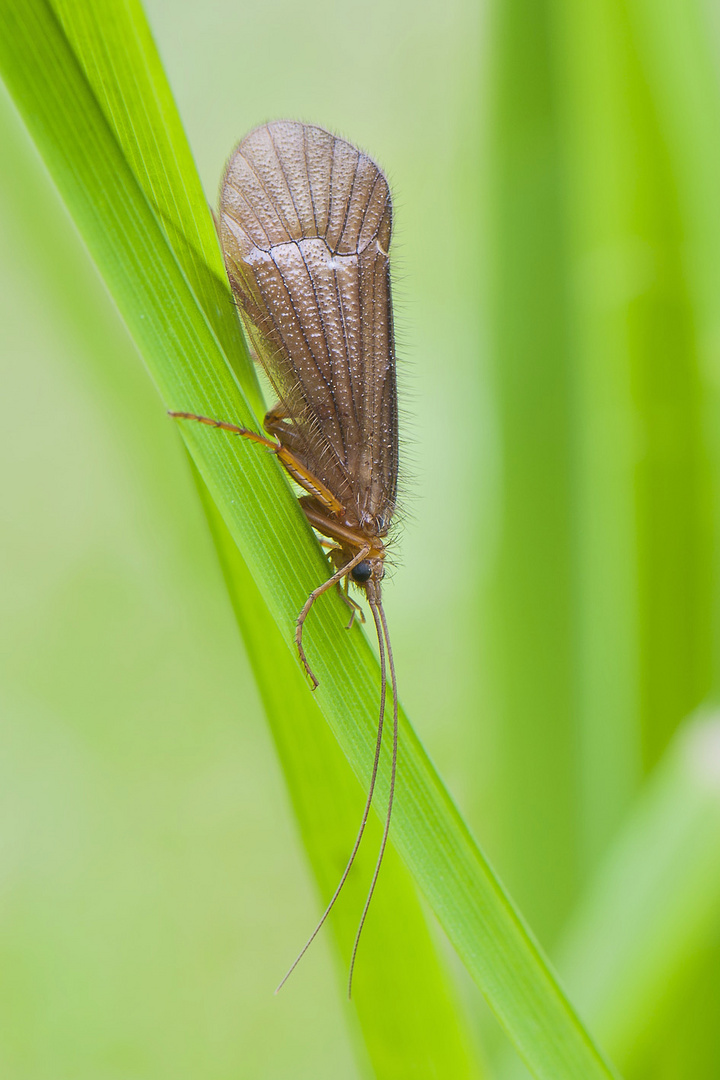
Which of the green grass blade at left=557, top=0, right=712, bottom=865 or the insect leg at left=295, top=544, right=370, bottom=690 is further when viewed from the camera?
the green grass blade at left=557, top=0, right=712, bottom=865

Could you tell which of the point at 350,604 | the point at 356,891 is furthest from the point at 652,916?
the point at 350,604

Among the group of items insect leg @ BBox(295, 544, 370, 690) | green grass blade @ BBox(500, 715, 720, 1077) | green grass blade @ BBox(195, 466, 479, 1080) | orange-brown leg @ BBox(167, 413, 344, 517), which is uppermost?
orange-brown leg @ BBox(167, 413, 344, 517)

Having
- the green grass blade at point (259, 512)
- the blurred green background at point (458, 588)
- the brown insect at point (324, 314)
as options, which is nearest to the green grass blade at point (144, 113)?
the green grass blade at point (259, 512)

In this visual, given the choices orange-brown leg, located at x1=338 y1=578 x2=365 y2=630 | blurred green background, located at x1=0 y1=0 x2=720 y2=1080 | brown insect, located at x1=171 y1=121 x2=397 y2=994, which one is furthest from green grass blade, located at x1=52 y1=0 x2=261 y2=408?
blurred green background, located at x1=0 y1=0 x2=720 y2=1080

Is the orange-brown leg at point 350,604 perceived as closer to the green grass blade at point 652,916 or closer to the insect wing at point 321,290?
the insect wing at point 321,290

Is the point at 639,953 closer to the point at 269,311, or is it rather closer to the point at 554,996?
the point at 554,996

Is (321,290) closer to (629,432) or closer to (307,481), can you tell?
(307,481)

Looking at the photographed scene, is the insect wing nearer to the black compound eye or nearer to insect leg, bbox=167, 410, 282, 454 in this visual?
the black compound eye
